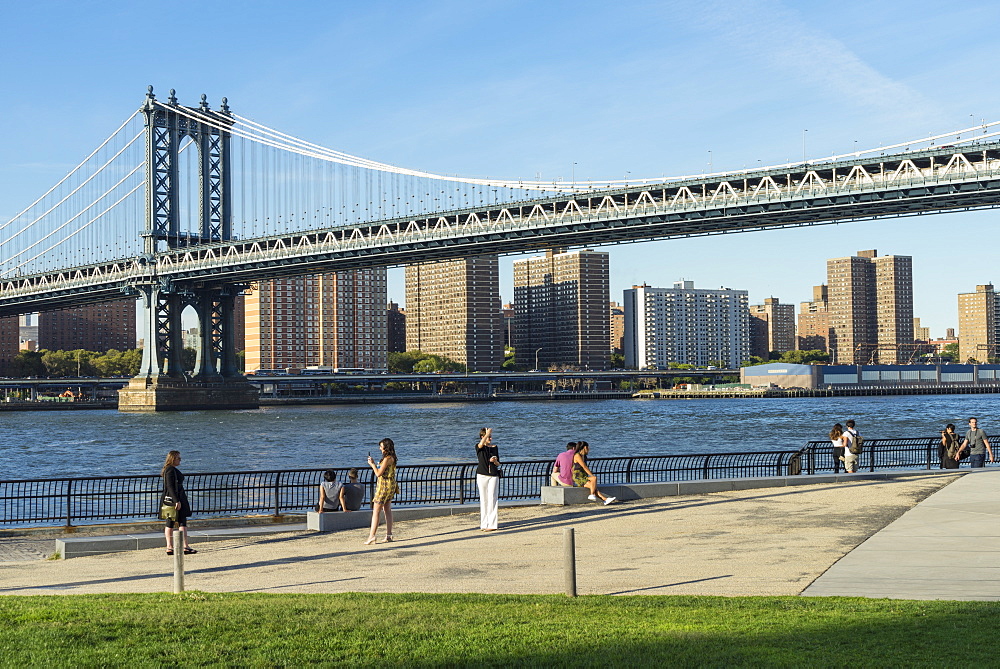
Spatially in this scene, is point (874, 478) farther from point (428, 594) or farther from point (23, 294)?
point (23, 294)

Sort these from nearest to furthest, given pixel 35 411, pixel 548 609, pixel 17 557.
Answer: pixel 548 609
pixel 17 557
pixel 35 411

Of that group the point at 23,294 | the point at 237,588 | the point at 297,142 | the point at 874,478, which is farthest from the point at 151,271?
the point at 237,588

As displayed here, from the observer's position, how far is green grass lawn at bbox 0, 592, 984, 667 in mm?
8430

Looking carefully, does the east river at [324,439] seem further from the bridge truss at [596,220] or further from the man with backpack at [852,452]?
the man with backpack at [852,452]

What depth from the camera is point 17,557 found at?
53.6 feet

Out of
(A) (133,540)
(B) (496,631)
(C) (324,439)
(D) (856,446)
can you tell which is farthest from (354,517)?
(C) (324,439)

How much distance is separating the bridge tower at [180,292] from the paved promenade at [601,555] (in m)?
90.8

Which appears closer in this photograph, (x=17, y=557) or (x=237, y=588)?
(x=237, y=588)

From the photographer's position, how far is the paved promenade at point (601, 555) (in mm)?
12688

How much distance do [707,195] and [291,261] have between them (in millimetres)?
37869

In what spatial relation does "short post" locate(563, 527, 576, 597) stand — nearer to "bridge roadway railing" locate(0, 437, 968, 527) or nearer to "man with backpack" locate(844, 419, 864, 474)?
"bridge roadway railing" locate(0, 437, 968, 527)

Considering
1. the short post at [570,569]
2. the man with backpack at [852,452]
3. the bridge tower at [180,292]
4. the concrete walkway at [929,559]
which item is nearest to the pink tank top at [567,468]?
the concrete walkway at [929,559]

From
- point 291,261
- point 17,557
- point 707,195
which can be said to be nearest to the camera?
point 17,557

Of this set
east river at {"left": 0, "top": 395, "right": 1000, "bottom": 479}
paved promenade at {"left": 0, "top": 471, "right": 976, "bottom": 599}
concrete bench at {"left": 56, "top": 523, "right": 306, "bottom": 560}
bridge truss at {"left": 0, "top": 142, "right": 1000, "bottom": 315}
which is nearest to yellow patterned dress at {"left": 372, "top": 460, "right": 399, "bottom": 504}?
paved promenade at {"left": 0, "top": 471, "right": 976, "bottom": 599}
